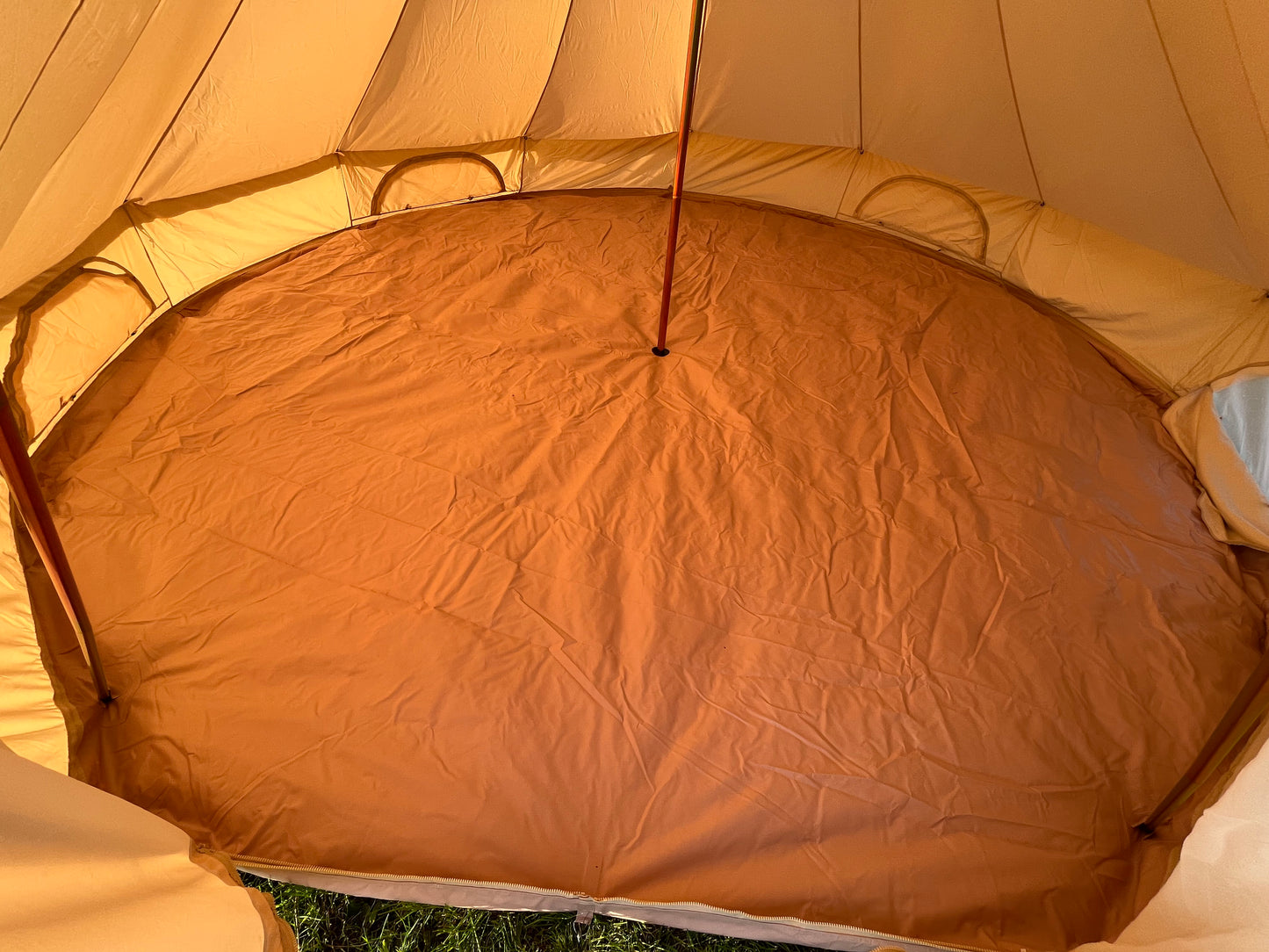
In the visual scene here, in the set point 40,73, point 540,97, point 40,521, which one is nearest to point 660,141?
point 540,97

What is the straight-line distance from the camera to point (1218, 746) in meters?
1.51

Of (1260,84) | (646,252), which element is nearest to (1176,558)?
(1260,84)

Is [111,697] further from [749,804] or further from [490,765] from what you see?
[749,804]

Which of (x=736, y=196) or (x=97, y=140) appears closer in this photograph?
(x=97, y=140)

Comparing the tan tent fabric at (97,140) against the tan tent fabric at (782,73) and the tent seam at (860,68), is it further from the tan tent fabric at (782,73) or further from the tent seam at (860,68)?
the tent seam at (860,68)

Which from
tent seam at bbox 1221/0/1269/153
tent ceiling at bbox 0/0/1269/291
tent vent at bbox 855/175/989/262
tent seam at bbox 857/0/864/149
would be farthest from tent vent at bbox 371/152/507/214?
tent seam at bbox 1221/0/1269/153

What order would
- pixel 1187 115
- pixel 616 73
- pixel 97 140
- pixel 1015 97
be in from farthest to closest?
pixel 616 73 → pixel 1015 97 → pixel 1187 115 → pixel 97 140

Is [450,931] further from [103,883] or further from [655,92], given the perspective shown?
[655,92]

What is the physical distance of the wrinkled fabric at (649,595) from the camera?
155 centimetres

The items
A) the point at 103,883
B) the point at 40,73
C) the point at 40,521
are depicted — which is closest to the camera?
the point at 103,883

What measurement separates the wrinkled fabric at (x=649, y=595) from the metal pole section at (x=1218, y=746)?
85 millimetres

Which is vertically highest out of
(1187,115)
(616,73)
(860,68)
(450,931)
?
(616,73)

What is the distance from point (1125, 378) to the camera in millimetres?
2818

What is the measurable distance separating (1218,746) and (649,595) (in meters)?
1.10
